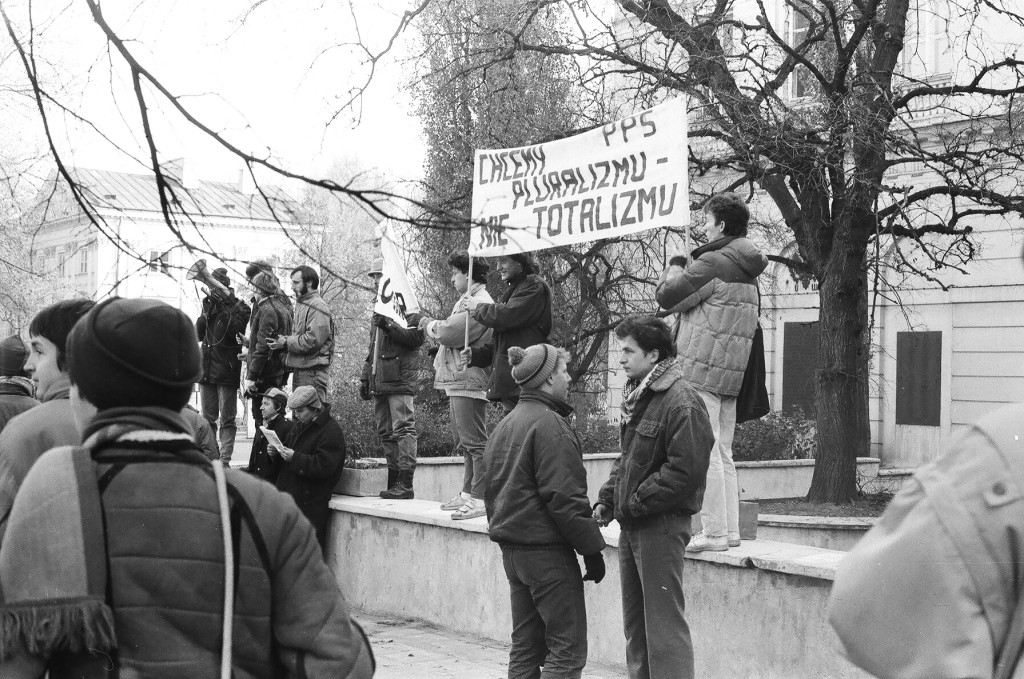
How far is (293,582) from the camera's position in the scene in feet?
Result: 7.89

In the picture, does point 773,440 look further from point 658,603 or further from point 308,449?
point 658,603

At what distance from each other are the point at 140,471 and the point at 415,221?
175 centimetres

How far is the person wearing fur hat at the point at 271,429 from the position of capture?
997 centimetres

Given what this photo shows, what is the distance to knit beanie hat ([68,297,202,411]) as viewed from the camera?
2.40 m

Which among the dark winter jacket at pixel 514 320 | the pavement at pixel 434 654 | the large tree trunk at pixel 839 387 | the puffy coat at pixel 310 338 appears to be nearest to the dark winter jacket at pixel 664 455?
the pavement at pixel 434 654

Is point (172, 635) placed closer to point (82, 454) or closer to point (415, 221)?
point (82, 454)

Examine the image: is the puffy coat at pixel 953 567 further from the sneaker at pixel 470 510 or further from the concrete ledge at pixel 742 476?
the concrete ledge at pixel 742 476

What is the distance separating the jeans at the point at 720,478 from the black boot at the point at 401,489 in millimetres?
3905

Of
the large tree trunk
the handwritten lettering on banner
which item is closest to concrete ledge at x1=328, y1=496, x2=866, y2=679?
the handwritten lettering on banner

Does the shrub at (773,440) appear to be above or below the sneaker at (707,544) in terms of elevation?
above

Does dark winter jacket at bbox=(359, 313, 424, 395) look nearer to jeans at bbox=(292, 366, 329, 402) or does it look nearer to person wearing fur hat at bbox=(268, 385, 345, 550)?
person wearing fur hat at bbox=(268, 385, 345, 550)

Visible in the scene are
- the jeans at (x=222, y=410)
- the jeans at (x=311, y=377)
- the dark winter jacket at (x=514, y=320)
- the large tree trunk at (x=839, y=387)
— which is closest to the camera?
the dark winter jacket at (x=514, y=320)

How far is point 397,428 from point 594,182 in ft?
9.61

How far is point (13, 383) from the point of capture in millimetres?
5414
